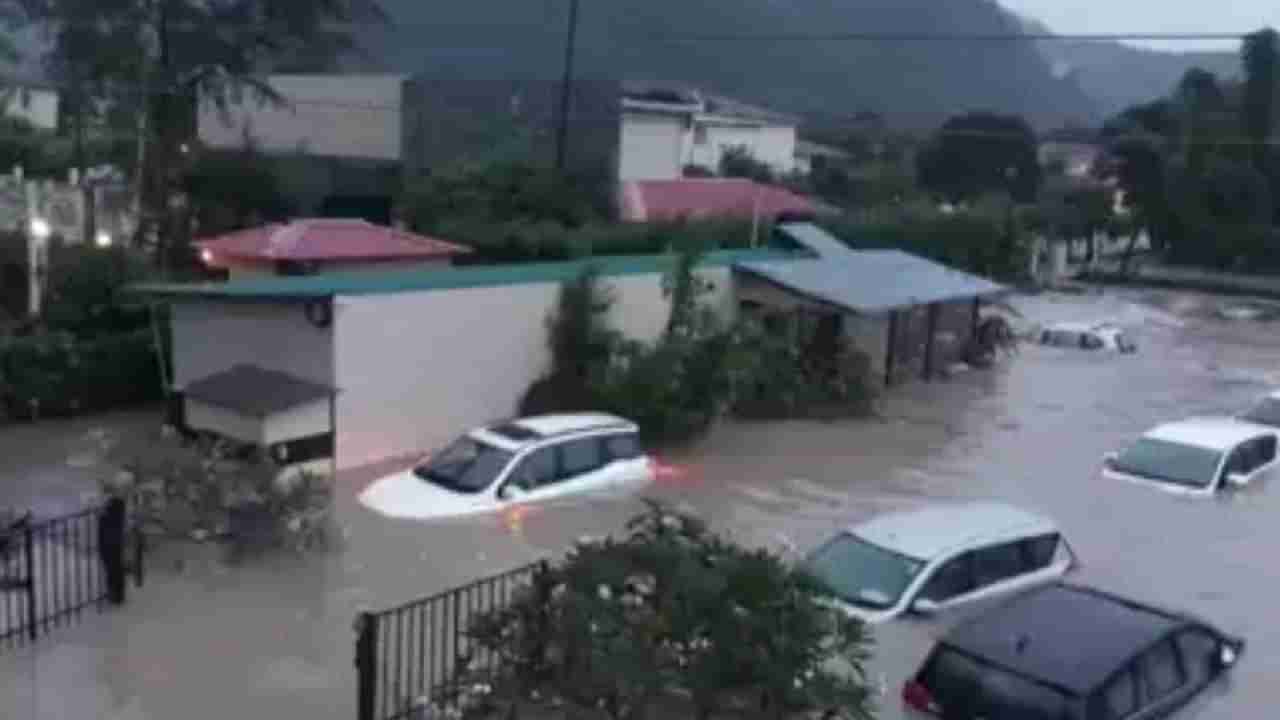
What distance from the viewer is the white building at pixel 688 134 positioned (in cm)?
4641

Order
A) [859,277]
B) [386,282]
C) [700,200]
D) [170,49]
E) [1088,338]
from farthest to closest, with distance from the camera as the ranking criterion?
[700,200]
[170,49]
[1088,338]
[859,277]
[386,282]

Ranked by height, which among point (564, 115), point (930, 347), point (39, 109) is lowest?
point (930, 347)

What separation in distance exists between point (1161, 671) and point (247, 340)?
1285cm

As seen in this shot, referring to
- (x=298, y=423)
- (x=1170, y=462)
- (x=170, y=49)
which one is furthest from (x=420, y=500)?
(x=170, y=49)

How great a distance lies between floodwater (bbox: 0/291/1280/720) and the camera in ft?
39.1

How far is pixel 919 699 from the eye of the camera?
10922 mm

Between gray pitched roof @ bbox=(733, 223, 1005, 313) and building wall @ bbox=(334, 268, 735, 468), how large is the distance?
4157 millimetres

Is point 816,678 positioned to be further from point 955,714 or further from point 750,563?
point 955,714

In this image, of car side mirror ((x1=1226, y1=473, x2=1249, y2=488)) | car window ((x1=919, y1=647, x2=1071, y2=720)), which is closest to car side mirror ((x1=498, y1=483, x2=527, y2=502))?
car window ((x1=919, y1=647, x2=1071, y2=720))

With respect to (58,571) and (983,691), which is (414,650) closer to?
(58,571)

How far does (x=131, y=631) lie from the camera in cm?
1284

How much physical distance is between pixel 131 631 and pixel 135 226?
23.1 meters

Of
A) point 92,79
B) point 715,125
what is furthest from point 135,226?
point 715,125

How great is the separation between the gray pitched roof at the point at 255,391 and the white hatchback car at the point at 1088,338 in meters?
22.0
